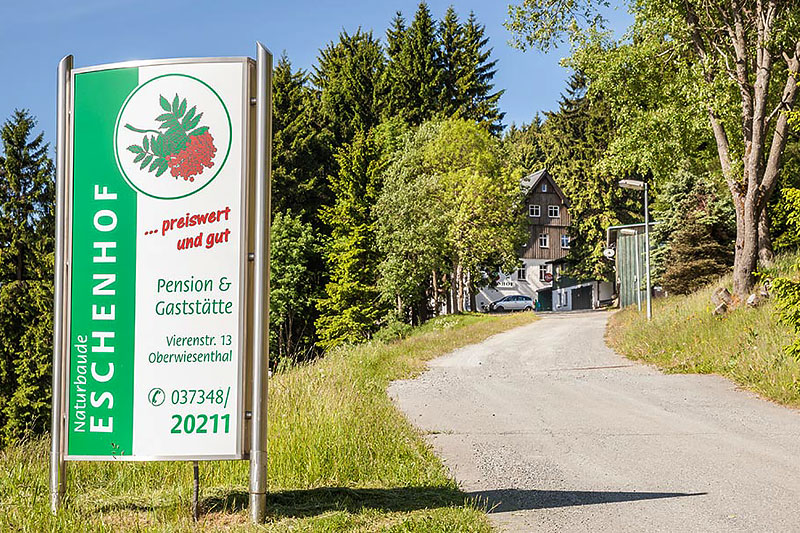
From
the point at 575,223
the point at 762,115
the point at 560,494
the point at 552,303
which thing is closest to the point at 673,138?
the point at 762,115

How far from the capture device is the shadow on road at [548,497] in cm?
Answer: 631

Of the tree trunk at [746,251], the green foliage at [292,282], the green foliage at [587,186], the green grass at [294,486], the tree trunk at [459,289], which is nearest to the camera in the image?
the green grass at [294,486]

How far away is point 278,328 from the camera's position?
48.2 meters

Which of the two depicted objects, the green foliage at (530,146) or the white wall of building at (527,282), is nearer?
the white wall of building at (527,282)

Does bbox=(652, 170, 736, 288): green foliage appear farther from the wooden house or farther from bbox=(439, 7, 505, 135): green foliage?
the wooden house

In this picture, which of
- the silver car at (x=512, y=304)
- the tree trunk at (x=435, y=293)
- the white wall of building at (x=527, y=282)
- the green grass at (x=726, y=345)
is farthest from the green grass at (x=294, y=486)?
the white wall of building at (x=527, y=282)

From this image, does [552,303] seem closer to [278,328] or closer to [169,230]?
[278,328]

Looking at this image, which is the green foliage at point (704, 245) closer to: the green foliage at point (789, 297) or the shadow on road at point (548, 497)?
the green foliage at point (789, 297)

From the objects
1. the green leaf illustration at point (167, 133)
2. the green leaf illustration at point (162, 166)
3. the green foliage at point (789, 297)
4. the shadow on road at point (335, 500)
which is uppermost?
the green leaf illustration at point (167, 133)

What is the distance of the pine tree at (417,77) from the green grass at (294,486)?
52555 mm

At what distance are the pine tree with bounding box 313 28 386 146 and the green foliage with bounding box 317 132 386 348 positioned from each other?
635 centimetres

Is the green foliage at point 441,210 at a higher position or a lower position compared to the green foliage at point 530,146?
lower

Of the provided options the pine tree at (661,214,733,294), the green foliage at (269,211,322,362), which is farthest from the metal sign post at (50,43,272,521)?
the green foliage at (269,211,322,362)

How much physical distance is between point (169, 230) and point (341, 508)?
7.39ft
